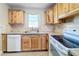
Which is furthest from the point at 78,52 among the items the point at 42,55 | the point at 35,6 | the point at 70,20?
the point at 70,20

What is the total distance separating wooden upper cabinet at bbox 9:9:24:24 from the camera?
1.73 m

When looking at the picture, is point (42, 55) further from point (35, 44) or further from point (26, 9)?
point (26, 9)

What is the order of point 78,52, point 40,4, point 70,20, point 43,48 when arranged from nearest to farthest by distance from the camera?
point 78,52 → point 40,4 → point 43,48 → point 70,20

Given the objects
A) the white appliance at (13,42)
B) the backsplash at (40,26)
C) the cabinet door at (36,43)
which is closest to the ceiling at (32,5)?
the backsplash at (40,26)

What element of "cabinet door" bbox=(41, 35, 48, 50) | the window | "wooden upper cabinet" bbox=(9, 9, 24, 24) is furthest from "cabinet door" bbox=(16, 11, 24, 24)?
"cabinet door" bbox=(41, 35, 48, 50)

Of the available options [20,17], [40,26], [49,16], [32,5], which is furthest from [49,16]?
[20,17]

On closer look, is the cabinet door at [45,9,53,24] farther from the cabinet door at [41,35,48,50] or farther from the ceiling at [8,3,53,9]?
the cabinet door at [41,35,48,50]

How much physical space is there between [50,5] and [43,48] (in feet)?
2.27

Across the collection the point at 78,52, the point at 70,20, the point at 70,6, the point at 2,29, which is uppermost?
the point at 70,6

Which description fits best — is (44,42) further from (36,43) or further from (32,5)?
(32,5)

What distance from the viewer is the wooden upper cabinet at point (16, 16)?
5.67 ft

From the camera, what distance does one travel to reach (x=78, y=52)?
1260 mm

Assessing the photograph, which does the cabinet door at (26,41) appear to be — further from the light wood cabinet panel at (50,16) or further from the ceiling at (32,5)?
the ceiling at (32,5)

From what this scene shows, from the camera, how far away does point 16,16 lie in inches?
70.2
